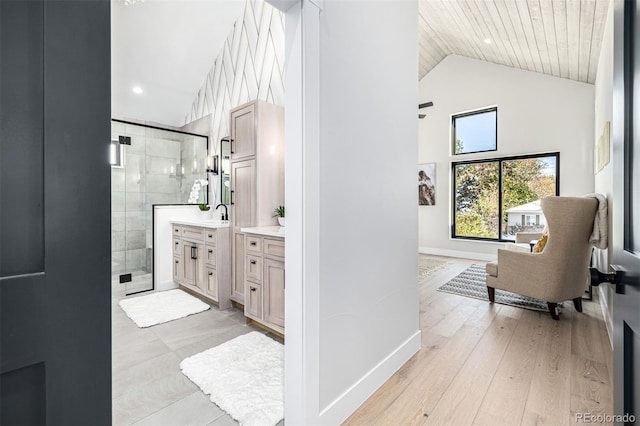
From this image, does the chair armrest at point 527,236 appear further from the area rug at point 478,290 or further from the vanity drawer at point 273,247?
the vanity drawer at point 273,247

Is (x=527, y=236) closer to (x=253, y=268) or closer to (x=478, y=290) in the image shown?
(x=478, y=290)

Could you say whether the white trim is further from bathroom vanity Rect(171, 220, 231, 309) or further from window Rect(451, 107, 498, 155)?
window Rect(451, 107, 498, 155)

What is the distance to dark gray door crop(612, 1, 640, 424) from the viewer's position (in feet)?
2.18

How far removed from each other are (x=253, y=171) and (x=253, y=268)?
925mm

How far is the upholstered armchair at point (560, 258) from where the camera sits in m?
2.68

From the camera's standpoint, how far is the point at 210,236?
3.23 meters

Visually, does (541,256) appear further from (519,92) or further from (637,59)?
(519,92)

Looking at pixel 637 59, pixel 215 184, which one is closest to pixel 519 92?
pixel 215 184

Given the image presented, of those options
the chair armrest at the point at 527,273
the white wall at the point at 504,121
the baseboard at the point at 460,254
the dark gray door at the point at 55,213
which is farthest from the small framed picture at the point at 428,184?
the dark gray door at the point at 55,213

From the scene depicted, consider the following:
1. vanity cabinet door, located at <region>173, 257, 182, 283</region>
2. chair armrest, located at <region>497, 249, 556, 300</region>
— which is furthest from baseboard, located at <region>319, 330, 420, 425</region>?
vanity cabinet door, located at <region>173, 257, 182, 283</region>

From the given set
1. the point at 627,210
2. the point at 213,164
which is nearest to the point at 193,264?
Result: the point at 213,164

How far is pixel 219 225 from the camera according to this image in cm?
319

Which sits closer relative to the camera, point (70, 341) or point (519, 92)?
point (70, 341)

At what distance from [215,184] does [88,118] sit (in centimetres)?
386
